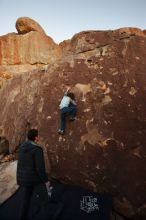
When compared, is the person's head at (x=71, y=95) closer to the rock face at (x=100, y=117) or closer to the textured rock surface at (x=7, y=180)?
the rock face at (x=100, y=117)

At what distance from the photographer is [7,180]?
548cm

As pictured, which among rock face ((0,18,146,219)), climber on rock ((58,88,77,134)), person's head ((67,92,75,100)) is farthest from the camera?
person's head ((67,92,75,100))

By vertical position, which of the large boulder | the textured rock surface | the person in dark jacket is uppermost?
the large boulder

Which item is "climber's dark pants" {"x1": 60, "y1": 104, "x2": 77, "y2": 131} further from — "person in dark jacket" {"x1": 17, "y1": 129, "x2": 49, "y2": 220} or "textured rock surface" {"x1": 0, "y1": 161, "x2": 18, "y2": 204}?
"person in dark jacket" {"x1": 17, "y1": 129, "x2": 49, "y2": 220}

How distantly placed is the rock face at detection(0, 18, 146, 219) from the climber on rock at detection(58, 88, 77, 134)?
157 millimetres

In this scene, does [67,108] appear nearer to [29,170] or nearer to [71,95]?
[71,95]

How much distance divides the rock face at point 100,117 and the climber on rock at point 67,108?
16 centimetres

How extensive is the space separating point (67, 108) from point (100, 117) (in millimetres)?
A: 848

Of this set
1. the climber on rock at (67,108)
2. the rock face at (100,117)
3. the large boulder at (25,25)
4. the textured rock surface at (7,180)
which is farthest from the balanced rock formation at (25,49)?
the climber on rock at (67,108)

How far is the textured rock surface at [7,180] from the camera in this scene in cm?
495

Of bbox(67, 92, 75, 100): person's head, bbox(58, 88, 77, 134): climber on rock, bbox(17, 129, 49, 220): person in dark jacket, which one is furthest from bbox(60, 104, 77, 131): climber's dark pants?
bbox(17, 129, 49, 220): person in dark jacket

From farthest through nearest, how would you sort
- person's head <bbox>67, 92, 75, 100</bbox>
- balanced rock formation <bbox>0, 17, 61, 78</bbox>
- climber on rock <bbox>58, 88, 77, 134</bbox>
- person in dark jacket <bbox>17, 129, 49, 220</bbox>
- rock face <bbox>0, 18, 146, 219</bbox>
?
balanced rock formation <bbox>0, 17, 61, 78</bbox>, person's head <bbox>67, 92, 75, 100</bbox>, climber on rock <bbox>58, 88, 77, 134</bbox>, rock face <bbox>0, 18, 146, 219</bbox>, person in dark jacket <bbox>17, 129, 49, 220</bbox>

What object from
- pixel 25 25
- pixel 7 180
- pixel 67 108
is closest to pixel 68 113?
pixel 67 108

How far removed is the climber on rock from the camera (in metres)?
5.56
